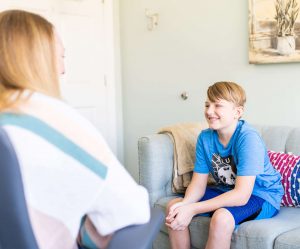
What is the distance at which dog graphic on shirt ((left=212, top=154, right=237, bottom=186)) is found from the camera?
2033 mm

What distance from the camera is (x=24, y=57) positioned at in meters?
0.97

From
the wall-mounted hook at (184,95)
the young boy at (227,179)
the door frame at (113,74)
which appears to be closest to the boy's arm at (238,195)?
the young boy at (227,179)

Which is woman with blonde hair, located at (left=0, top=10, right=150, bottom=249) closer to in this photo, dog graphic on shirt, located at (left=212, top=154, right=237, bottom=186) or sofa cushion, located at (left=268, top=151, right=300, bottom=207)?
dog graphic on shirt, located at (left=212, top=154, right=237, bottom=186)

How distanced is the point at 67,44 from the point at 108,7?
0.54m

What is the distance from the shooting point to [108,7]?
3621mm

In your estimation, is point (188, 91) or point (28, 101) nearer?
point (28, 101)

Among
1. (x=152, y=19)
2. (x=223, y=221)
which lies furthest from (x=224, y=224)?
(x=152, y=19)

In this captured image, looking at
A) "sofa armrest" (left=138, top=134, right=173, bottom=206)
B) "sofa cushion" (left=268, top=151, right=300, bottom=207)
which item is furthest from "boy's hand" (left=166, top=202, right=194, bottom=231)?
"sofa cushion" (left=268, top=151, right=300, bottom=207)

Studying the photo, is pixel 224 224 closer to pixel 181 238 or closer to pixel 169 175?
pixel 181 238

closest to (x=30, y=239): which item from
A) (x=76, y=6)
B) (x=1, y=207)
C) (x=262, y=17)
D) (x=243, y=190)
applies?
(x=1, y=207)

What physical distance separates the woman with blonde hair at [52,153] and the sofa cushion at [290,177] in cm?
126

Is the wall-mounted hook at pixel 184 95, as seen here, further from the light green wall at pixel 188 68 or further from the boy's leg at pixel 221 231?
the boy's leg at pixel 221 231

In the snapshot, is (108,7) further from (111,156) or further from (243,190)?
(111,156)

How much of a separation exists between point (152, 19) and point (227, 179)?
1760 mm
